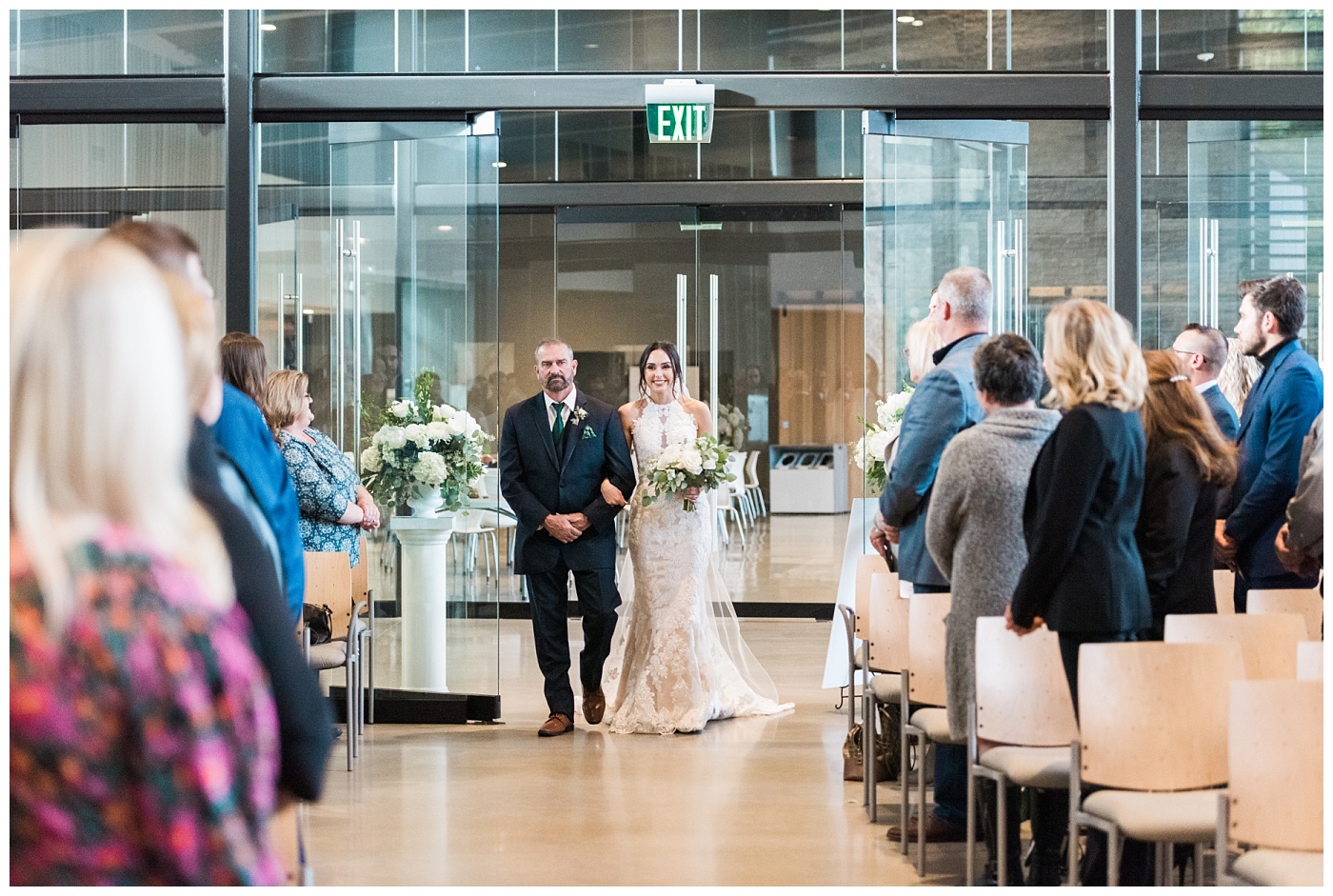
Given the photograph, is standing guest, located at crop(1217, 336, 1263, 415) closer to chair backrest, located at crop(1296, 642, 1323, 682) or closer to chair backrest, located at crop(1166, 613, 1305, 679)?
chair backrest, located at crop(1166, 613, 1305, 679)

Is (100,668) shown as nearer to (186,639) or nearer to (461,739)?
(186,639)

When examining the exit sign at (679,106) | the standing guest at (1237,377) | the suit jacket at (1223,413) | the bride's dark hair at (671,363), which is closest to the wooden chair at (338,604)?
the bride's dark hair at (671,363)

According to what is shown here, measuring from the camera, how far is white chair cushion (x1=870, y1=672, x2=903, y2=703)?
5.28 meters

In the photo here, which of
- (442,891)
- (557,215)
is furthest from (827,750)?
(557,215)

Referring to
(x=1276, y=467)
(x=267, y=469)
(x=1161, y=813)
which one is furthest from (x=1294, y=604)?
(x=267, y=469)

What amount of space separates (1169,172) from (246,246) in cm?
541

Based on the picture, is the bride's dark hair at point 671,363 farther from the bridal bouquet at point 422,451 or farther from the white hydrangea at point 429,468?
the white hydrangea at point 429,468

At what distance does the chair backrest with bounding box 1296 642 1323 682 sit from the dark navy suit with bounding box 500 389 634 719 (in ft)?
13.5

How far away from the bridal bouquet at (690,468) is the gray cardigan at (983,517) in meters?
2.79

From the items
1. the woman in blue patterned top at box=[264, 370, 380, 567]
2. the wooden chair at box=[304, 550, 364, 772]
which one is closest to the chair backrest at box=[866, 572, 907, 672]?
the wooden chair at box=[304, 550, 364, 772]

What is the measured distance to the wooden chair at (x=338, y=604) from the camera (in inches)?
253

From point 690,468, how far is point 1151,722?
12.5ft

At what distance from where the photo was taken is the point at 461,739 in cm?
706

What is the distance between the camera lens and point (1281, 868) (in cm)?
292
